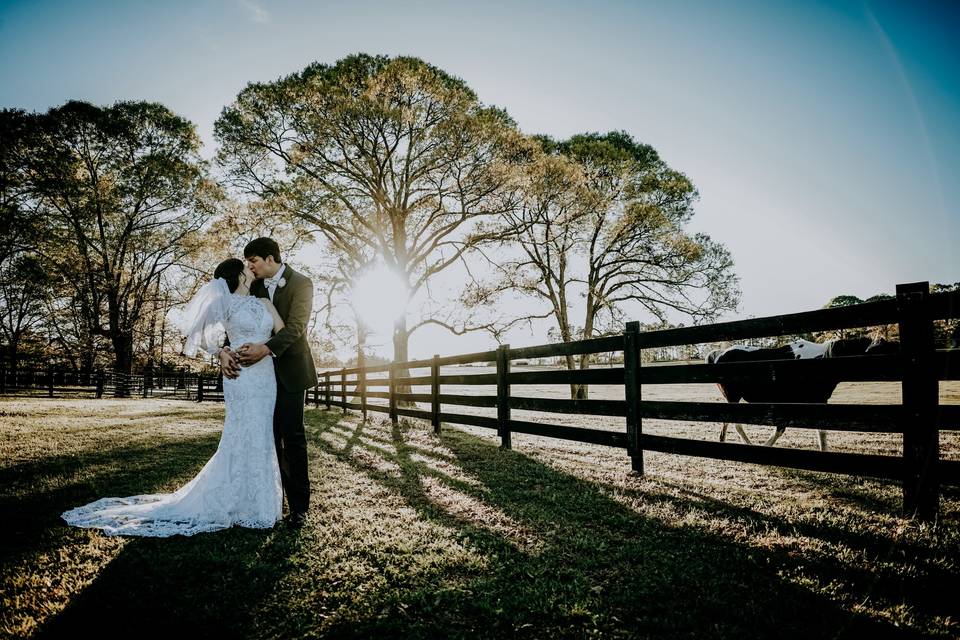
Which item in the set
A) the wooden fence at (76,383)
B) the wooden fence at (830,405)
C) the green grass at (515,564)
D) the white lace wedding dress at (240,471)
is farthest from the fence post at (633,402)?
the wooden fence at (76,383)

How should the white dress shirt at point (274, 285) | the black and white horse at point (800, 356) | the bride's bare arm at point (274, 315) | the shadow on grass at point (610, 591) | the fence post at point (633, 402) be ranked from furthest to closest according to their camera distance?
the black and white horse at point (800, 356) < the fence post at point (633, 402) < the white dress shirt at point (274, 285) < the bride's bare arm at point (274, 315) < the shadow on grass at point (610, 591)

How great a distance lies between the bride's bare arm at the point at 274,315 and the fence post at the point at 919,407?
451 cm

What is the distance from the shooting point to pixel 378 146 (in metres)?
14.6

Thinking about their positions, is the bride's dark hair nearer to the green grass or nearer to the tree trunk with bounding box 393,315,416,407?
the green grass

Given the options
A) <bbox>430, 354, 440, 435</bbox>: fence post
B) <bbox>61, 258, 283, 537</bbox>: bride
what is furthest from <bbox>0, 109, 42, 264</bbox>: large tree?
<bbox>61, 258, 283, 537</bbox>: bride

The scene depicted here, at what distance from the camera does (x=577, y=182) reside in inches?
596

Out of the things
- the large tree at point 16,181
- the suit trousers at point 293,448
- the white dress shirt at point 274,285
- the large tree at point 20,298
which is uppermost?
the large tree at point 16,181

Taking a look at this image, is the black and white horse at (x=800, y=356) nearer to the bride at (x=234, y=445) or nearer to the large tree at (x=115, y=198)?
the bride at (x=234, y=445)

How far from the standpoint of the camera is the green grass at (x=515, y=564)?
1.86 meters

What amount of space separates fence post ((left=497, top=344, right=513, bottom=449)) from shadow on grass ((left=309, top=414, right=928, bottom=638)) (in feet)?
9.10

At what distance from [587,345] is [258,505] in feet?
12.1

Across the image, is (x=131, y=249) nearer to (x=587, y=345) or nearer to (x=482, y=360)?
(x=482, y=360)

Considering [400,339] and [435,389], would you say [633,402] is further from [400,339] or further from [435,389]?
[400,339]

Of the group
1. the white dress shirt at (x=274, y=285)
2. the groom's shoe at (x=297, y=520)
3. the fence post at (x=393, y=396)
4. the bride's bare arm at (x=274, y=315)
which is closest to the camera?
the groom's shoe at (x=297, y=520)
